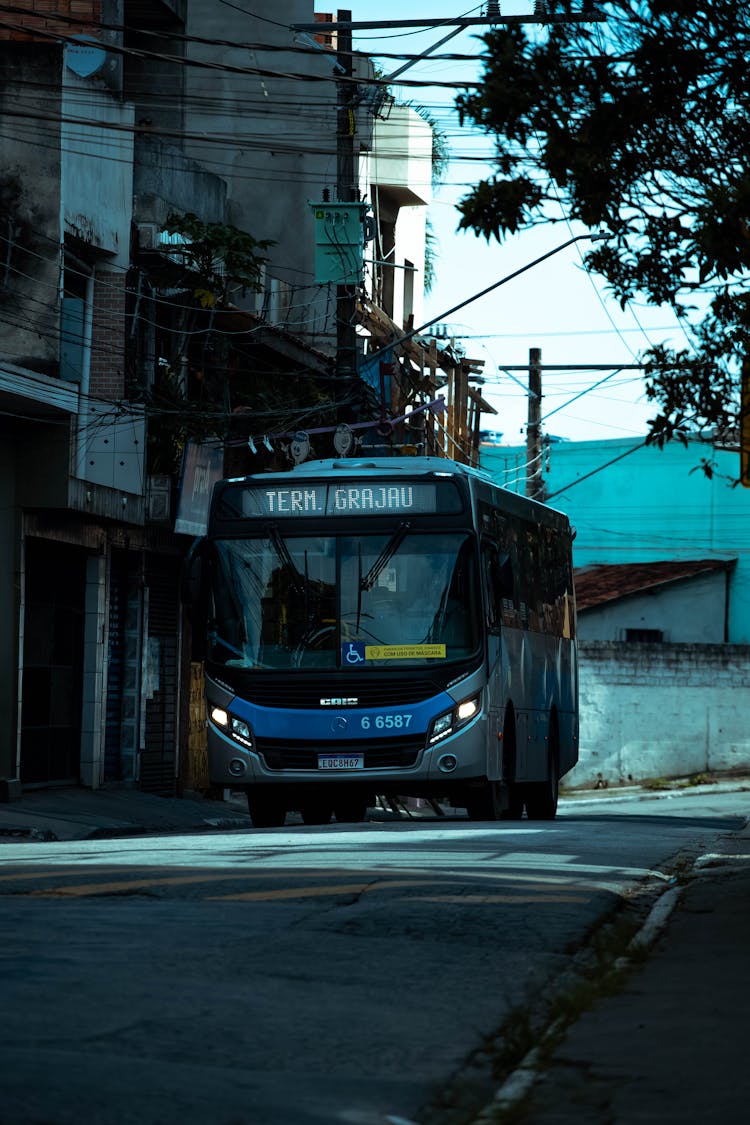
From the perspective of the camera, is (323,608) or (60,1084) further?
(323,608)

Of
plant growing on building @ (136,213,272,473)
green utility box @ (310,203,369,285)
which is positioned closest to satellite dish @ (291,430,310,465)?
plant growing on building @ (136,213,272,473)

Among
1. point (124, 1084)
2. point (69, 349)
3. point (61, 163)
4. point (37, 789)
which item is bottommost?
point (37, 789)

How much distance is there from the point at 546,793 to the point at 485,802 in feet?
11.8

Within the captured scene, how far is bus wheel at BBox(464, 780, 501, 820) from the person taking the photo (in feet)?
65.9

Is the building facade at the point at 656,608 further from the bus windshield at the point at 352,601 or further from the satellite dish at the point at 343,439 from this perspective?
the bus windshield at the point at 352,601

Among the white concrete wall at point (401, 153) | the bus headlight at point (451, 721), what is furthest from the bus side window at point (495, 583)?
the white concrete wall at point (401, 153)

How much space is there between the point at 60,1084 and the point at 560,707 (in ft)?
66.1

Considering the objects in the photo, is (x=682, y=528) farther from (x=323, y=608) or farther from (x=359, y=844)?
(x=359, y=844)

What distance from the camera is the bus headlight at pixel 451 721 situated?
18969 mm

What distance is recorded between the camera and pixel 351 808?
21.8m

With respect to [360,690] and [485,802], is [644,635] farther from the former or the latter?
[360,690]

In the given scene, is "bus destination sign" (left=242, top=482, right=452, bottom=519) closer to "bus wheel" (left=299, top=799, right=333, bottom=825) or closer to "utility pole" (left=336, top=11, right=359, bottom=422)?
"bus wheel" (left=299, top=799, right=333, bottom=825)

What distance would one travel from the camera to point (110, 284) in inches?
1036

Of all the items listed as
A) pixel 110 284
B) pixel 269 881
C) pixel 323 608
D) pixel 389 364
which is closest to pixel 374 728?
pixel 323 608
